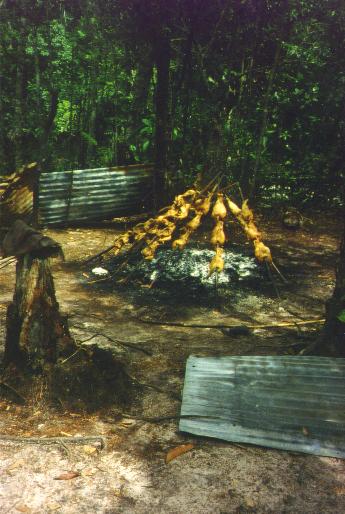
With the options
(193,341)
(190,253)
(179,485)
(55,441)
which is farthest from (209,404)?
(190,253)

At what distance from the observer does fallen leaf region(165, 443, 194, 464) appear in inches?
117

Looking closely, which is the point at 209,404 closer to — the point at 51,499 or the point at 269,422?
the point at 269,422

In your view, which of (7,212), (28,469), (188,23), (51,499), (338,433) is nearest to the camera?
(51,499)

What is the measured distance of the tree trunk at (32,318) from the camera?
3.62m

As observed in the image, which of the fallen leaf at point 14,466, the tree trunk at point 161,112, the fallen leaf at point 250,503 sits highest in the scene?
the tree trunk at point 161,112

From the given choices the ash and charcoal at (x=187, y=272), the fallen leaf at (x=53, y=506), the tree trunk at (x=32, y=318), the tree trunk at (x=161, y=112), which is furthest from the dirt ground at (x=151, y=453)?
the tree trunk at (x=161, y=112)

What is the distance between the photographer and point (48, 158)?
12250mm

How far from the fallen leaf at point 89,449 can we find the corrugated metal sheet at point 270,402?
573mm

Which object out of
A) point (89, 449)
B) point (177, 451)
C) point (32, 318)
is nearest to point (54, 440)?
point (89, 449)

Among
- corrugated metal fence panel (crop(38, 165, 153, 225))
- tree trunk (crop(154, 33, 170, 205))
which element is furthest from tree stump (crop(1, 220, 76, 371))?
tree trunk (crop(154, 33, 170, 205))

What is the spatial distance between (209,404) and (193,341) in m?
1.33

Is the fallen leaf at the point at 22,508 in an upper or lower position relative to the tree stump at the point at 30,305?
lower

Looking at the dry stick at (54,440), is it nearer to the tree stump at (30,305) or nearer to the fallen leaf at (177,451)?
the fallen leaf at (177,451)

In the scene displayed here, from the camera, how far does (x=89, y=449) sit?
10.0ft
